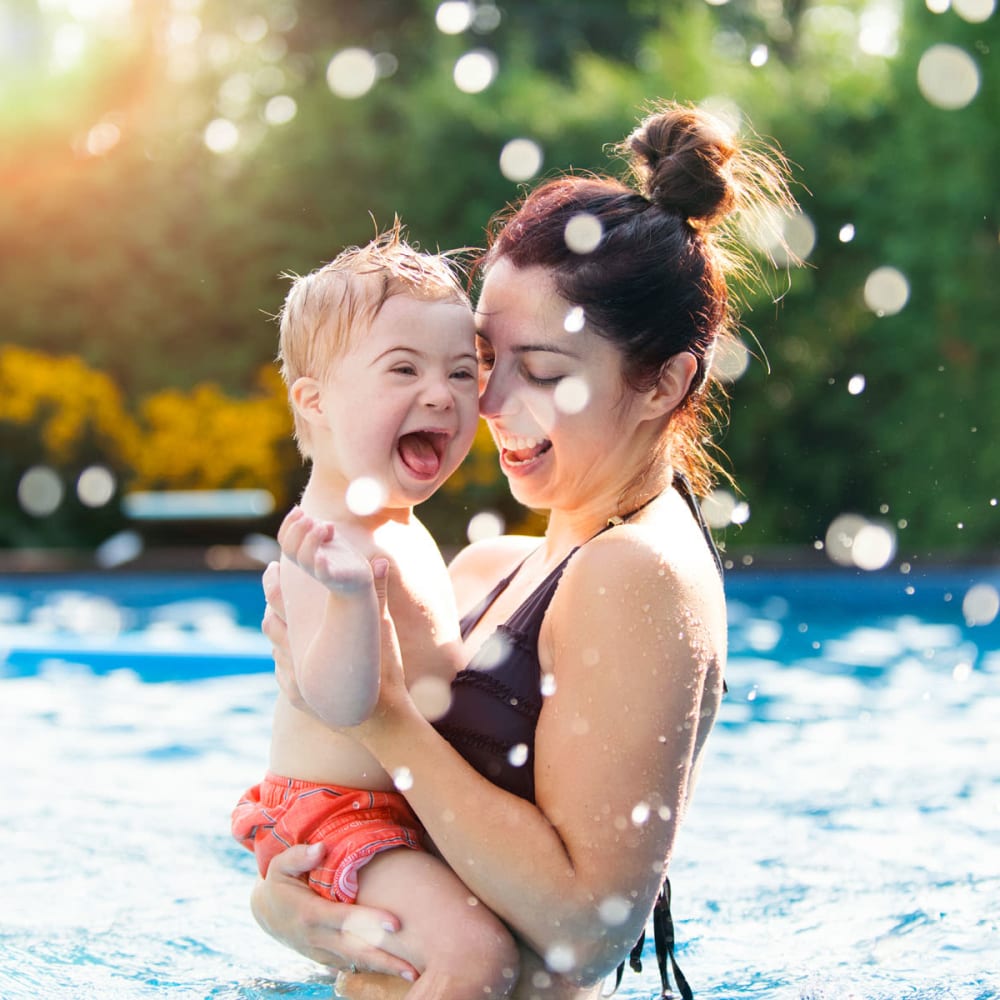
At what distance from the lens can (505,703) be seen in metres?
2.29

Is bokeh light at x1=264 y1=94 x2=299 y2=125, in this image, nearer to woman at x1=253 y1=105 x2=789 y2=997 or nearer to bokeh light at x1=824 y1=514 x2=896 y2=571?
bokeh light at x1=824 y1=514 x2=896 y2=571

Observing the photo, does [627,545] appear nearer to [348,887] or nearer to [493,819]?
[493,819]

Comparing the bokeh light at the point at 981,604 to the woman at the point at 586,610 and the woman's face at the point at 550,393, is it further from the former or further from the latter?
the woman's face at the point at 550,393

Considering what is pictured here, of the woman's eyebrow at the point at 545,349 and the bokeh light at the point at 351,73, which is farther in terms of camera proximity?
the bokeh light at the point at 351,73

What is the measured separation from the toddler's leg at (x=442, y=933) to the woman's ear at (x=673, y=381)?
91 cm

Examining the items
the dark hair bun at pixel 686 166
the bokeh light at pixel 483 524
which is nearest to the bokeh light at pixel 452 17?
the bokeh light at pixel 483 524

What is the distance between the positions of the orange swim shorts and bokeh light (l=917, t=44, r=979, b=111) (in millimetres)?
11663

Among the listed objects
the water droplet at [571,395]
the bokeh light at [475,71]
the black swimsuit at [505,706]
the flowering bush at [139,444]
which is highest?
the bokeh light at [475,71]

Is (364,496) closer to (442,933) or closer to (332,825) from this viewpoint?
(332,825)

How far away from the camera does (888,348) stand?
1277 centimetres

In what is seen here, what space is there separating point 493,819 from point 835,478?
441 inches

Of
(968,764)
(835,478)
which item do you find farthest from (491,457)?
(968,764)

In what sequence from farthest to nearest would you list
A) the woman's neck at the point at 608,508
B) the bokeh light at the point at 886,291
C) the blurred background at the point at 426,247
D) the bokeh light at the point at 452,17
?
the bokeh light at the point at 452,17 < the bokeh light at the point at 886,291 < the blurred background at the point at 426,247 < the woman's neck at the point at 608,508

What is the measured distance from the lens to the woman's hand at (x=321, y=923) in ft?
7.49
